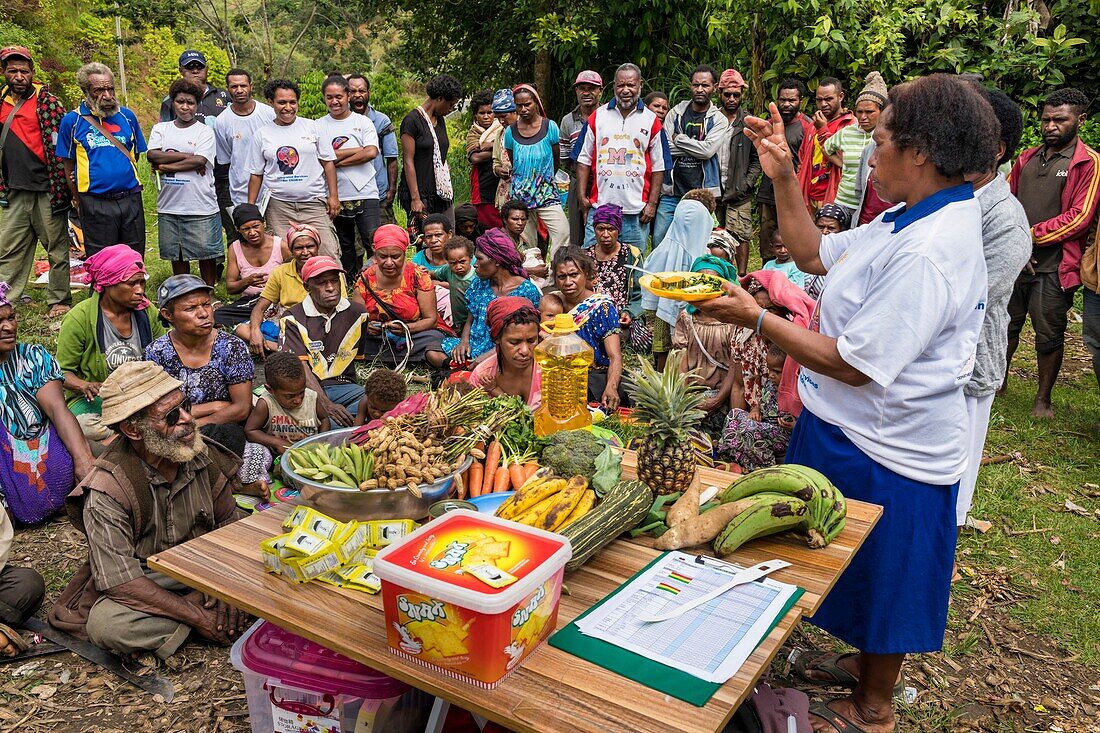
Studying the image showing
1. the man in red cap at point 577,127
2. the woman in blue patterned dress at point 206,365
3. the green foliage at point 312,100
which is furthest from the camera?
the green foliage at point 312,100

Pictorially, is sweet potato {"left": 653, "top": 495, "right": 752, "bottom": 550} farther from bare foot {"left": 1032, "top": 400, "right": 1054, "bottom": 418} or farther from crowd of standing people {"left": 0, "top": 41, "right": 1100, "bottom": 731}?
bare foot {"left": 1032, "top": 400, "right": 1054, "bottom": 418}

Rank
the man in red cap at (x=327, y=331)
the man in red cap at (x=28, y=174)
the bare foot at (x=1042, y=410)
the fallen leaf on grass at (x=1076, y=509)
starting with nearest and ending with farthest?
the fallen leaf on grass at (x=1076, y=509) → the man in red cap at (x=327, y=331) → the bare foot at (x=1042, y=410) → the man in red cap at (x=28, y=174)

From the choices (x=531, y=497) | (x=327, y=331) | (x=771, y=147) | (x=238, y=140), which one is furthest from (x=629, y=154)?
(x=531, y=497)

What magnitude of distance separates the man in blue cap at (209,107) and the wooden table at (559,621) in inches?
280

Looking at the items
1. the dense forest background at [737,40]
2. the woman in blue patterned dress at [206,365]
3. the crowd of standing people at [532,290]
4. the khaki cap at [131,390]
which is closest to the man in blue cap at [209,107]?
the crowd of standing people at [532,290]

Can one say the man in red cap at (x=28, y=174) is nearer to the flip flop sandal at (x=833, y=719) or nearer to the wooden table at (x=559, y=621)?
the wooden table at (x=559, y=621)

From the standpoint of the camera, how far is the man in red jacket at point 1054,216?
612 centimetres

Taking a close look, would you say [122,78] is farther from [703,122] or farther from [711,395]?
[711,395]

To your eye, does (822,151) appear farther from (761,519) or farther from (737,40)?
(761,519)

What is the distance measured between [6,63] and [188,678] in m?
6.91

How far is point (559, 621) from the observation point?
88.5 inches

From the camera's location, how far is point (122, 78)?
71.8 feet

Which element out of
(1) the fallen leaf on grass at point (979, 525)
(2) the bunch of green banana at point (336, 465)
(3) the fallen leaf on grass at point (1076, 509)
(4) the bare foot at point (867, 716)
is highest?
(2) the bunch of green banana at point (336, 465)

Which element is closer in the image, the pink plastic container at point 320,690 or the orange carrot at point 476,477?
the pink plastic container at point 320,690
